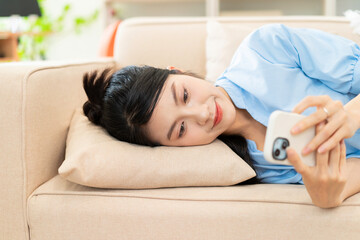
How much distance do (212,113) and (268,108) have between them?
7.6 inches

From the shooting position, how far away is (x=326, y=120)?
2.39 feet

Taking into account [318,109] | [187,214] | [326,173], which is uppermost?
[318,109]

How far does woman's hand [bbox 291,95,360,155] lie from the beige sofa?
19 cm

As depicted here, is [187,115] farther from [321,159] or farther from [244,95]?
[321,159]

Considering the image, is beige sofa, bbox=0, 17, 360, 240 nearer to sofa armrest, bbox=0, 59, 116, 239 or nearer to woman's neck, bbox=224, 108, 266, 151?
sofa armrest, bbox=0, 59, 116, 239

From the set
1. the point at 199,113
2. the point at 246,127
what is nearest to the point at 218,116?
the point at 199,113

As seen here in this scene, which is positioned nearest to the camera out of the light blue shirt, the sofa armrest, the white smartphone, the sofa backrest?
the white smartphone

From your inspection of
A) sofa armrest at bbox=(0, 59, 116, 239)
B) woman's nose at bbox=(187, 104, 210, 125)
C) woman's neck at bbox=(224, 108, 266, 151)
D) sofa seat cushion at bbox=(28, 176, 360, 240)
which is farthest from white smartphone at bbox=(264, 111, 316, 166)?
sofa armrest at bbox=(0, 59, 116, 239)

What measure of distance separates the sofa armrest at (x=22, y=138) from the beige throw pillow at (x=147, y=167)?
103mm

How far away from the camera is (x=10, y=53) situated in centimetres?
251

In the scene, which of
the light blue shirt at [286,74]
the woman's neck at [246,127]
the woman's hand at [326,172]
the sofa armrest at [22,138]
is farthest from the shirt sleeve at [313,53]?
the sofa armrest at [22,138]

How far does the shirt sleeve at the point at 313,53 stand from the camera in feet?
3.55

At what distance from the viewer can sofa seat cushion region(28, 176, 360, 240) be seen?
2.71 feet

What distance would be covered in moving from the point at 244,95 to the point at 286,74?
138mm
